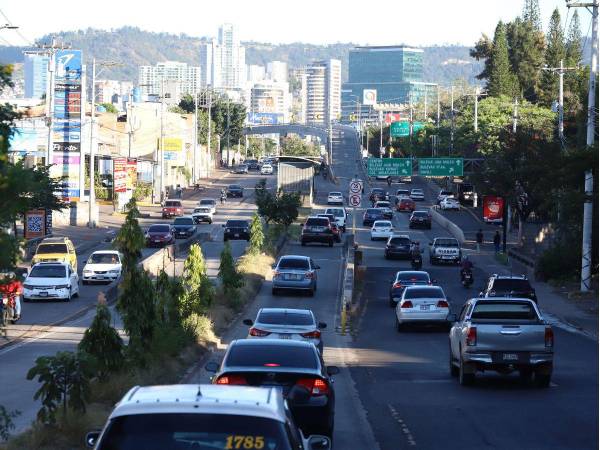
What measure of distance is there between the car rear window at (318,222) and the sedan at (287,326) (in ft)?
136

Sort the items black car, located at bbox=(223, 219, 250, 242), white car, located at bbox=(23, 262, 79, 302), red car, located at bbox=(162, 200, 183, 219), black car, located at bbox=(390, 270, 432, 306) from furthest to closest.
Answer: red car, located at bbox=(162, 200, 183, 219)
black car, located at bbox=(223, 219, 250, 242)
black car, located at bbox=(390, 270, 432, 306)
white car, located at bbox=(23, 262, 79, 302)

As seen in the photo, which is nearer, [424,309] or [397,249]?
[424,309]

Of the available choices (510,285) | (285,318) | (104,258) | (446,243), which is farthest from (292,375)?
(446,243)

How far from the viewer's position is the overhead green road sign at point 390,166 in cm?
9219

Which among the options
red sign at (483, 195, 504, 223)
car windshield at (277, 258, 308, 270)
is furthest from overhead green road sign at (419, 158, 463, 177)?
car windshield at (277, 258, 308, 270)

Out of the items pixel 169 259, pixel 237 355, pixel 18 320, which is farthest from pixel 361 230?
pixel 237 355

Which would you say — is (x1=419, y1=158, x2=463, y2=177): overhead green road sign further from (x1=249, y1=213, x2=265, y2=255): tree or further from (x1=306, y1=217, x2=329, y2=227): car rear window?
(x1=249, y1=213, x2=265, y2=255): tree

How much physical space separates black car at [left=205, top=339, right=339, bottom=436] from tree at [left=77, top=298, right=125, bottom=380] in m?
2.59

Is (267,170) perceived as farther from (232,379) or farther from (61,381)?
(61,381)

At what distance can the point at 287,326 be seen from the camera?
77.6 ft

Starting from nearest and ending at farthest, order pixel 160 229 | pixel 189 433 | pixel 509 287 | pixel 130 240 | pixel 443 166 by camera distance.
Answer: pixel 189 433 < pixel 130 240 < pixel 509 287 < pixel 160 229 < pixel 443 166

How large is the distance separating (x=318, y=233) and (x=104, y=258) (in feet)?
62.9

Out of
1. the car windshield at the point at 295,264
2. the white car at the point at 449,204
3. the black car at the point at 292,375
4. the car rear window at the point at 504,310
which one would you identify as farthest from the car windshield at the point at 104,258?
the white car at the point at 449,204

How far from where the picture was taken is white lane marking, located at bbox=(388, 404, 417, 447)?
54.4ft
